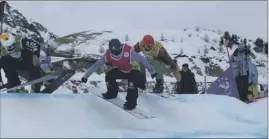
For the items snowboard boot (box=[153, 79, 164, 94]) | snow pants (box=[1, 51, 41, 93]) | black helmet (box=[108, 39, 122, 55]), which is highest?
black helmet (box=[108, 39, 122, 55])

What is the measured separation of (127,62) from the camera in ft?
28.7

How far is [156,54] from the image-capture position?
10414 mm

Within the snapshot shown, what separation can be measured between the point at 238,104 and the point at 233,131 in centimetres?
245

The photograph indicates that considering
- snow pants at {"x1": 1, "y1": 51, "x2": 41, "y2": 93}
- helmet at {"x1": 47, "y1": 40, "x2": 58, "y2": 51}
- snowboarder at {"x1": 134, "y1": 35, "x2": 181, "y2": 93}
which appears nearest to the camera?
snow pants at {"x1": 1, "y1": 51, "x2": 41, "y2": 93}

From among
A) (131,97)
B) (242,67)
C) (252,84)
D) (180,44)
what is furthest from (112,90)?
(180,44)

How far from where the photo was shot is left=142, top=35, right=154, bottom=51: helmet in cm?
1011

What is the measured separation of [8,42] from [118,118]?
286cm

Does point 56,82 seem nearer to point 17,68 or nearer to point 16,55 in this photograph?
point 17,68

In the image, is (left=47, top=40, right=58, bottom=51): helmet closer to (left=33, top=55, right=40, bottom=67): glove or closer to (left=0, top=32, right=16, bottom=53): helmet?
(left=33, top=55, right=40, bottom=67): glove

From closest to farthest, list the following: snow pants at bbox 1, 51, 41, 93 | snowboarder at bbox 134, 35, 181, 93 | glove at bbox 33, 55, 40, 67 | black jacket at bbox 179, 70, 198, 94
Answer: snow pants at bbox 1, 51, 41, 93 < glove at bbox 33, 55, 40, 67 < snowboarder at bbox 134, 35, 181, 93 < black jacket at bbox 179, 70, 198, 94

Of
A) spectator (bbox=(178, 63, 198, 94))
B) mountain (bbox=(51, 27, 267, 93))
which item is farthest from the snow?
spectator (bbox=(178, 63, 198, 94))

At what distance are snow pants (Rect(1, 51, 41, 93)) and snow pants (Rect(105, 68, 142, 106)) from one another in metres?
1.70

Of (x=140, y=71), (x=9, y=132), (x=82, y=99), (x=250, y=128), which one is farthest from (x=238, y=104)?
(x=9, y=132)

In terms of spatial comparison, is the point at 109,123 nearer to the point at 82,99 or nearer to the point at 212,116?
the point at 82,99
